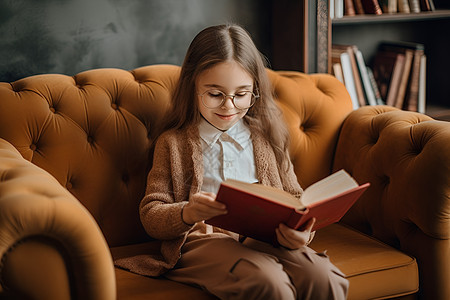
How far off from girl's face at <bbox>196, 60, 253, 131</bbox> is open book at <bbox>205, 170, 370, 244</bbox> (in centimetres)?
35

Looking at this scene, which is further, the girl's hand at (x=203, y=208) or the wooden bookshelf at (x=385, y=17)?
the wooden bookshelf at (x=385, y=17)

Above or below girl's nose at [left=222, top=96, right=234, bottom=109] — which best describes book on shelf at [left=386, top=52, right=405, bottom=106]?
below

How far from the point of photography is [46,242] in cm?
102

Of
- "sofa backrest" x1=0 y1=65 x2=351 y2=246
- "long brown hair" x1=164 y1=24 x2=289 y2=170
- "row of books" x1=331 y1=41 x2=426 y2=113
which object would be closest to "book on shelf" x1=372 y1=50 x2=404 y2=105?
"row of books" x1=331 y1=41 x2=426 y2=113

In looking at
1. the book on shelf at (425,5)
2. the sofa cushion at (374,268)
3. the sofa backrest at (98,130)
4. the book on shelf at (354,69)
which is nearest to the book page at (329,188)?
the sofa cushion at (374,268)

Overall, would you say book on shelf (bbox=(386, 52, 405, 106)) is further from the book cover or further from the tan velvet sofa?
the tan velvet sofa

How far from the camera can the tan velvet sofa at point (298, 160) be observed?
4.86 ft

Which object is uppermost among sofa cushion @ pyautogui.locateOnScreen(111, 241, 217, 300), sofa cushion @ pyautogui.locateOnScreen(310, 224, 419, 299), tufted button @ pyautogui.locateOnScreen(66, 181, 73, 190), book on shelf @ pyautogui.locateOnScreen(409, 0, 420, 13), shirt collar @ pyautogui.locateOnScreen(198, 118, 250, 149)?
book on shelf @ pyautogui.locateOnScreen(409, 0, 420, 13)

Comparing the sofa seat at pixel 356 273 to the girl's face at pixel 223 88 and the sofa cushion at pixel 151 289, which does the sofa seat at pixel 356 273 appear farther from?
the girl's face at pixel 223 88

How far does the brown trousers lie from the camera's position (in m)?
1.23

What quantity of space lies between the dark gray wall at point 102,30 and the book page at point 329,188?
1192mm

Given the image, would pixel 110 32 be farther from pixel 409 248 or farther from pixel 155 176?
pixel 409 248

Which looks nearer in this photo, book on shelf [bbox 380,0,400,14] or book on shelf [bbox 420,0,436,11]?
book on shelf [bbox 380,0,400,14]

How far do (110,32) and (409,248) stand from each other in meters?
1.35
